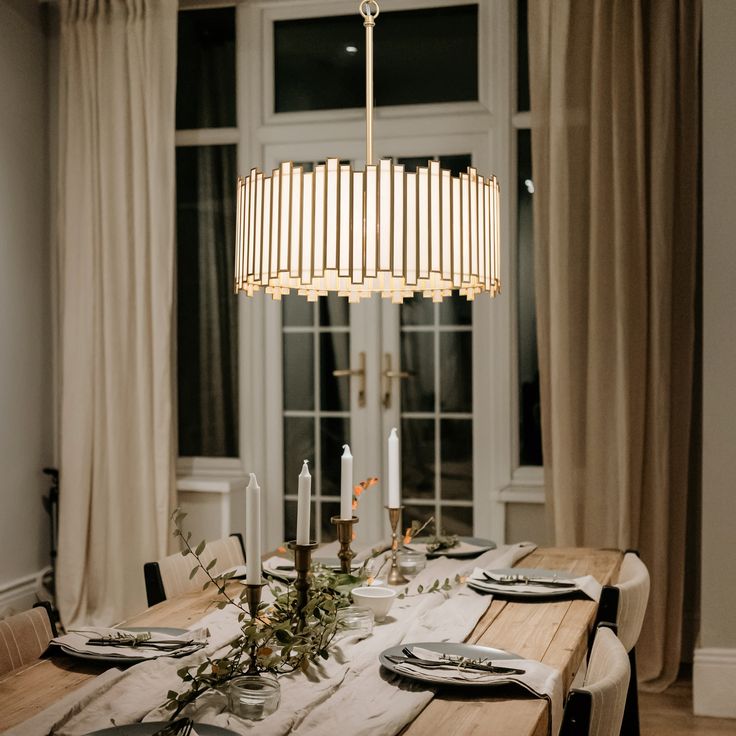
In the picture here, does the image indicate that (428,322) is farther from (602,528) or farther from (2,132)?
(2,132)

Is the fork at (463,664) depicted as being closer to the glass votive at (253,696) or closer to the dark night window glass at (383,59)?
the glass votive at (253,696)

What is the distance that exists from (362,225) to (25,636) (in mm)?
1125

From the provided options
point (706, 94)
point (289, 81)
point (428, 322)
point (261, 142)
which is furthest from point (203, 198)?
point (706, 94)

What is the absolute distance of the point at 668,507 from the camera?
12.5 feet

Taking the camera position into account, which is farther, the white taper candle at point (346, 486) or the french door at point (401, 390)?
the french door at point (401, 390)

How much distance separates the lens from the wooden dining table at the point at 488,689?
5.16 ft

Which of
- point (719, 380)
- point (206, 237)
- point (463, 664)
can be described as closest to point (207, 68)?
point (206, 237)

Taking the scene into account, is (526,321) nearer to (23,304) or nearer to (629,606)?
(629,606)

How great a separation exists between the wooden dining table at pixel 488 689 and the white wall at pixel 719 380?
0.99 metres

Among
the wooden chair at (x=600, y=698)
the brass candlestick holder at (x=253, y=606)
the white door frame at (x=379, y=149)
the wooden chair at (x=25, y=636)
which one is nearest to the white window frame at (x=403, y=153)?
the white door frame at (x=379, y=149)

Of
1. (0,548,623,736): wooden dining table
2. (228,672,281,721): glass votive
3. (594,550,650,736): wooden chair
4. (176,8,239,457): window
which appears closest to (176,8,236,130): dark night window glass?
(176,8,239,457): window

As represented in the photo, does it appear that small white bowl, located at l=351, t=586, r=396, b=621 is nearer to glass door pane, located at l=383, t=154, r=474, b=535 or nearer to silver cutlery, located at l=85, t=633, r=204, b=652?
silver cutlery, located at l=85, t=633, r=204, b=652

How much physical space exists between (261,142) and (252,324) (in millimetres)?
849

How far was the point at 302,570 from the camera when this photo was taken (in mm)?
1867
